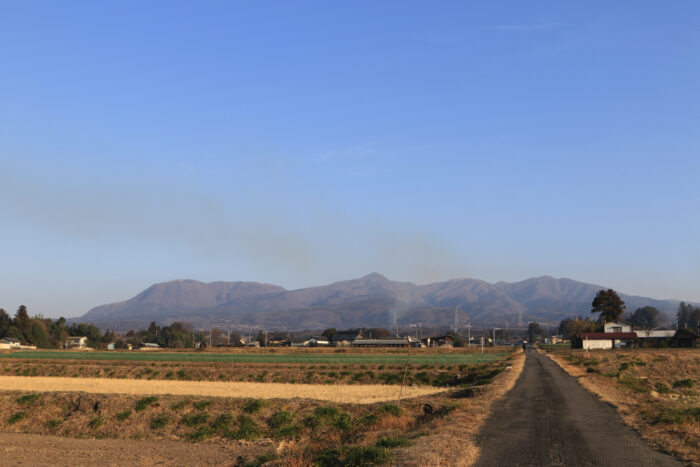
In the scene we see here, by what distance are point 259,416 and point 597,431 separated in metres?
17.1

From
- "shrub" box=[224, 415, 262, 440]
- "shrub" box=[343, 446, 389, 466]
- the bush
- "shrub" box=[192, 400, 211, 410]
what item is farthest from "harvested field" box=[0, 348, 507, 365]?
"shrub" box=[343, 446, 389, 466]

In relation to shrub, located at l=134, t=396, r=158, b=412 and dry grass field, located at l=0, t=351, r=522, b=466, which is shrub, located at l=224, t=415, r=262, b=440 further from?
shrub, located at l=134, t=396, r=158, b=412

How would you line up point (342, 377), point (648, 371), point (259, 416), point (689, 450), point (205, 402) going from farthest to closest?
point (648, 371), point (342, 377), point (205, 402), point (259, 416), point (689, 450)

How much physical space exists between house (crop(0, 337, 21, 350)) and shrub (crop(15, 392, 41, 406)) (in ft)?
500

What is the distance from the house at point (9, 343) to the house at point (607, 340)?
168 metres

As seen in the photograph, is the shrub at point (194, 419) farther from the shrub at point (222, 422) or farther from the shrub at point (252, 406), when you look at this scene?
the shrub at point (252, 406)

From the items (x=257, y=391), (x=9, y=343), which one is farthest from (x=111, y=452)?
(x=9, y=343)

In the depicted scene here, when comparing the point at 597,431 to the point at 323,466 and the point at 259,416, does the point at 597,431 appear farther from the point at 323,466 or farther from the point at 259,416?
the point at 259,416

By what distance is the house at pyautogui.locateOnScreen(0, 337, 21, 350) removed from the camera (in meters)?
168

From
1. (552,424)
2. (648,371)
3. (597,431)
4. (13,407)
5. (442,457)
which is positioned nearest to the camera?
(442,457)

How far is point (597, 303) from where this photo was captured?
185 metres

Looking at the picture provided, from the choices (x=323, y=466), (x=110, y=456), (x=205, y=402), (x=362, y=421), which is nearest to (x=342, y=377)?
(x=205, y=402)

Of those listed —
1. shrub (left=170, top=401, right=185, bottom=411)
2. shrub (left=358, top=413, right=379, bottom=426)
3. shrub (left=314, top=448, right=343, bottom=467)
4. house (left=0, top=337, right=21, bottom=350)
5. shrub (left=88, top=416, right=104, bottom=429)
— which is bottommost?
house (left=0, top=337, right=21, bottom=350)

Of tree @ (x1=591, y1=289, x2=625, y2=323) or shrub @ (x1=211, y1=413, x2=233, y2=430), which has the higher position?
tree @ (x1=591, y1=289, x2=625, y2=323)
